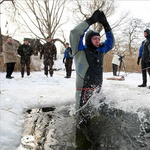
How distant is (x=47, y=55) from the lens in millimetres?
6695

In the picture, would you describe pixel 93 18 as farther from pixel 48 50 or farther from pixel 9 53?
pixel 9 53

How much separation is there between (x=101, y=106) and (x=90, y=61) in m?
0.87

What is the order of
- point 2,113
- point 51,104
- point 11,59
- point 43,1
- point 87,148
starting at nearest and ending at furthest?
point 87,148, point 2,113, point 51,104, point 11,59, point 43,1

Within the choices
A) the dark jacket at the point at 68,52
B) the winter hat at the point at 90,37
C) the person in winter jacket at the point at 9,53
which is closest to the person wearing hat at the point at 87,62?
the winter hat at the point at 90,37

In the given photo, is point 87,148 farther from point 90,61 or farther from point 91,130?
point 90,61

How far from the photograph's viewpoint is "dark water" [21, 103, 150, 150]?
1.83 metres

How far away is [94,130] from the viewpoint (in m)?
2.22

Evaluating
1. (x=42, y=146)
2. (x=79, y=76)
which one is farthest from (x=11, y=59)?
(x=42, y=146)

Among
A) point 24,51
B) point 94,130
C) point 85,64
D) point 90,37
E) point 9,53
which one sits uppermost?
point 24,51

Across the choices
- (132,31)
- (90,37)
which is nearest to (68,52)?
(90,37)

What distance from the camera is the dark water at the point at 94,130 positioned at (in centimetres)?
183

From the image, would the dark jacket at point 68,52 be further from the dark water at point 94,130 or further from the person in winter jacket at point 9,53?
the dark water at point 94,130

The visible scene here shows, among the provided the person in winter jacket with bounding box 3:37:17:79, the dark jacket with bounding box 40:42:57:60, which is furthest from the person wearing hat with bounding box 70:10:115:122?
the person in winter jacket with bounding box 3:37:17:79

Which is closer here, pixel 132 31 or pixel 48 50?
pixel 48 50
